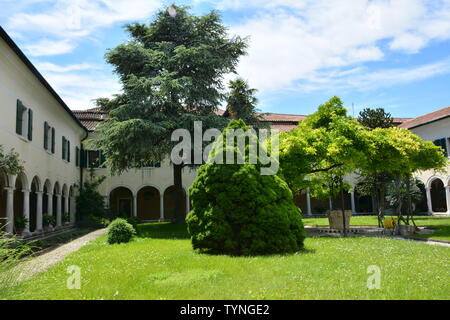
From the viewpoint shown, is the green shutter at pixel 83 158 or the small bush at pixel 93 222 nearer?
the small bush at pixel 93 222

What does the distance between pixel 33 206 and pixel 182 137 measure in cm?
1017

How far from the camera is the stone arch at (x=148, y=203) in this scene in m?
33.0

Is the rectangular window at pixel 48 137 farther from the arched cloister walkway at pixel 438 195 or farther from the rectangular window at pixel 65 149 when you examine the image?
the arched cloister walkway at pixel 438 195

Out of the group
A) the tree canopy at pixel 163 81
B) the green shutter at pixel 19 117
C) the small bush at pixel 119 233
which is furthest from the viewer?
the tree canopy at pixel 163 81

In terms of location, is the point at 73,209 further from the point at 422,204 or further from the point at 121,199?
the point at 422,204

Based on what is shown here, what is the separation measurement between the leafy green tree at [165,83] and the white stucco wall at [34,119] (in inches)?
104

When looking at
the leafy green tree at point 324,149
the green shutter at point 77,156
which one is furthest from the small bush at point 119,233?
the green shutter at point 77,156

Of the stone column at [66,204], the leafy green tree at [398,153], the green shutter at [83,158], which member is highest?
the green shutter at [83,158]

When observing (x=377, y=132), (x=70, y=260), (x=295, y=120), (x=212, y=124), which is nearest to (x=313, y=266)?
(x=70, y=260)

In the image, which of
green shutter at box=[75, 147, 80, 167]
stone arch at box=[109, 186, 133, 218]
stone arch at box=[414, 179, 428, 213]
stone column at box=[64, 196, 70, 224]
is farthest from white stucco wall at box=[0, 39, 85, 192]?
stone arch at box=[414, 179, 428, 213]

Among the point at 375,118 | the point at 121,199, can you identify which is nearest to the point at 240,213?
the point at 375,118

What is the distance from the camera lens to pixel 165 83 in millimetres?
18469
